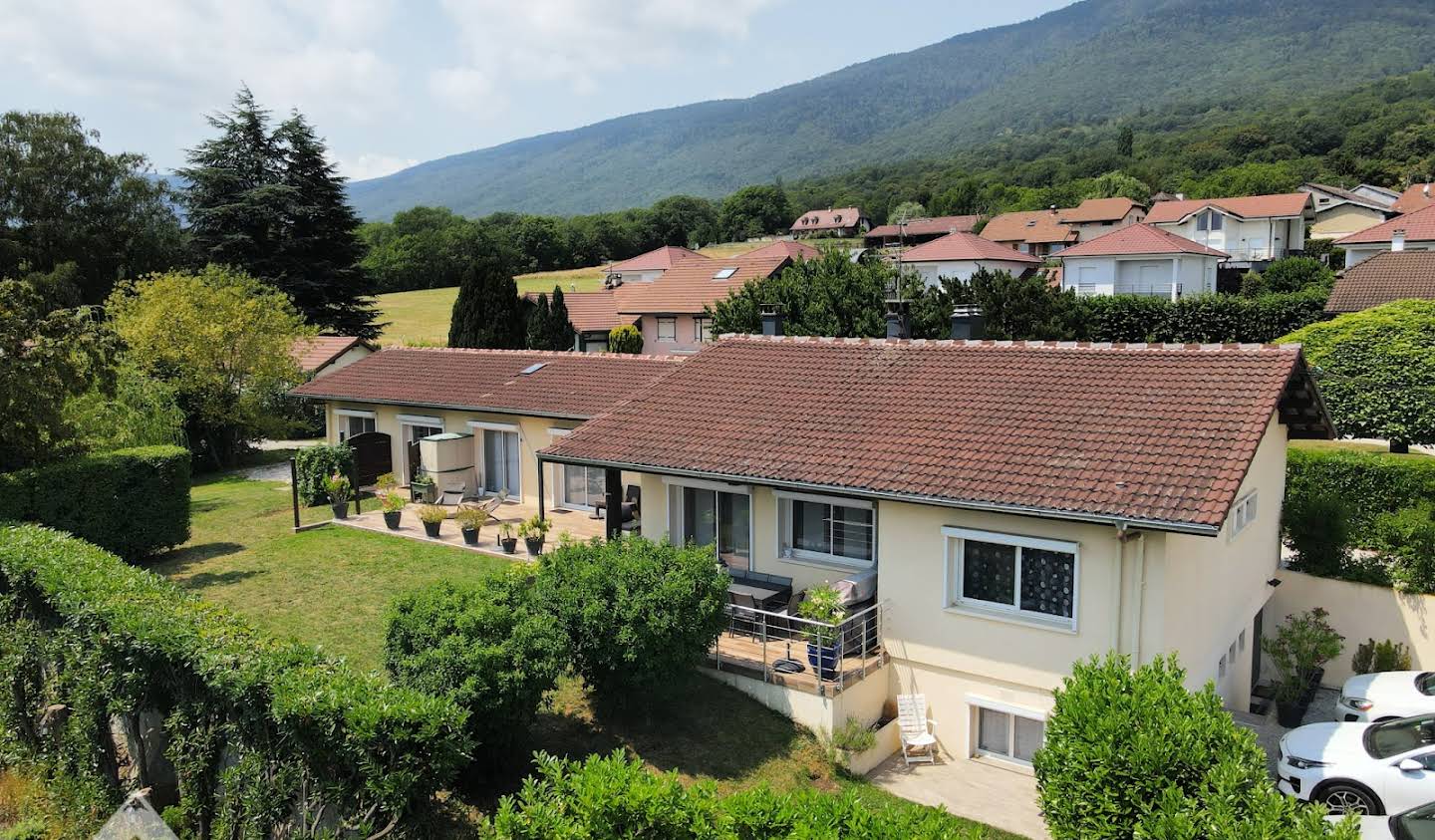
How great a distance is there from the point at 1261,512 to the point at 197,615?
16798 millimetres

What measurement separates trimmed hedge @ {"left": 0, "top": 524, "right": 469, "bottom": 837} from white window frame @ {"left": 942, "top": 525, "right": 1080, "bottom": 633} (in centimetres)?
772

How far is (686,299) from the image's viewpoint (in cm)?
5300

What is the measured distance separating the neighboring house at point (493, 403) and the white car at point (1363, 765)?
1517cm

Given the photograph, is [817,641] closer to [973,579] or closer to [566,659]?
[973,579]

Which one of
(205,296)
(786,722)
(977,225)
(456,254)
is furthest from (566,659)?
(977,225)

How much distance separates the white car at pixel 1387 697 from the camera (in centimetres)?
1442

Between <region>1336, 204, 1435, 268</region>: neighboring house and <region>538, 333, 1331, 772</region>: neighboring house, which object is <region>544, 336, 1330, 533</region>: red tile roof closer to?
<region>538, 333, 1331, 772</region>: neighboring house

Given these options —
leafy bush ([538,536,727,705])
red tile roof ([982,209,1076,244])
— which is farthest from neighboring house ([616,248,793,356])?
red tile roof ([982,209,1076,244])

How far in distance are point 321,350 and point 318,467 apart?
67.2 feet

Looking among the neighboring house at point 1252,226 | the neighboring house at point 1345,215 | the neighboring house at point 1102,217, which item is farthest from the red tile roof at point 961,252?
the neighboring house at point 1102,217

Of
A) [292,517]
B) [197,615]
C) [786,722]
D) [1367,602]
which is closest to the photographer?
[197,615]

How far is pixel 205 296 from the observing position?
33.1 m

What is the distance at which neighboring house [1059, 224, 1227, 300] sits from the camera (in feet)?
176

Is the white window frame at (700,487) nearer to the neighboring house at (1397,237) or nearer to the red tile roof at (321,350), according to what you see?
the red tile roof at (321,350)
